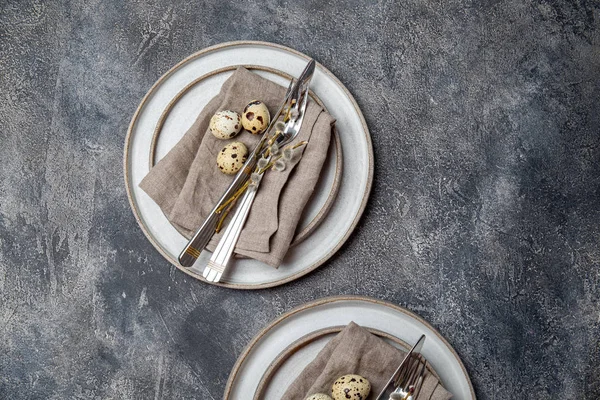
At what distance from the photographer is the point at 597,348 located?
1032mm

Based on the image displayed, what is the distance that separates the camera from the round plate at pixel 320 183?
0.99m

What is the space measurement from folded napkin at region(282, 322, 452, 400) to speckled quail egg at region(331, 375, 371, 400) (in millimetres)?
16

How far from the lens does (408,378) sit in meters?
0.92

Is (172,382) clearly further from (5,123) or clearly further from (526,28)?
(526,28)

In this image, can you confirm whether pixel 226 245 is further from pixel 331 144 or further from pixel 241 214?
pixel 331 144

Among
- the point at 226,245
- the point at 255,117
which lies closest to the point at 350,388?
the point at 226,245

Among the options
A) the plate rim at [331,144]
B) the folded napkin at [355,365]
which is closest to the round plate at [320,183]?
the plate rim at [331,144]

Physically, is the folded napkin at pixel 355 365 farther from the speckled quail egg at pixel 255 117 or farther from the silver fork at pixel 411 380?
the speckled quail egg at pixel 255 117

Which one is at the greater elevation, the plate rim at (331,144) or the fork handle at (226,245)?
the plate rim at (331,144)

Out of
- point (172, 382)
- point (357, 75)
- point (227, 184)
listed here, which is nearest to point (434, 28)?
point (357, 75)

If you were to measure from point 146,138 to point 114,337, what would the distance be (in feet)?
1.07

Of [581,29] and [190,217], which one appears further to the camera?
[581,29]

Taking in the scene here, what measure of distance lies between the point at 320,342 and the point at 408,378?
0.45ft

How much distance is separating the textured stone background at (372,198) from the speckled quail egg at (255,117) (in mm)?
175
